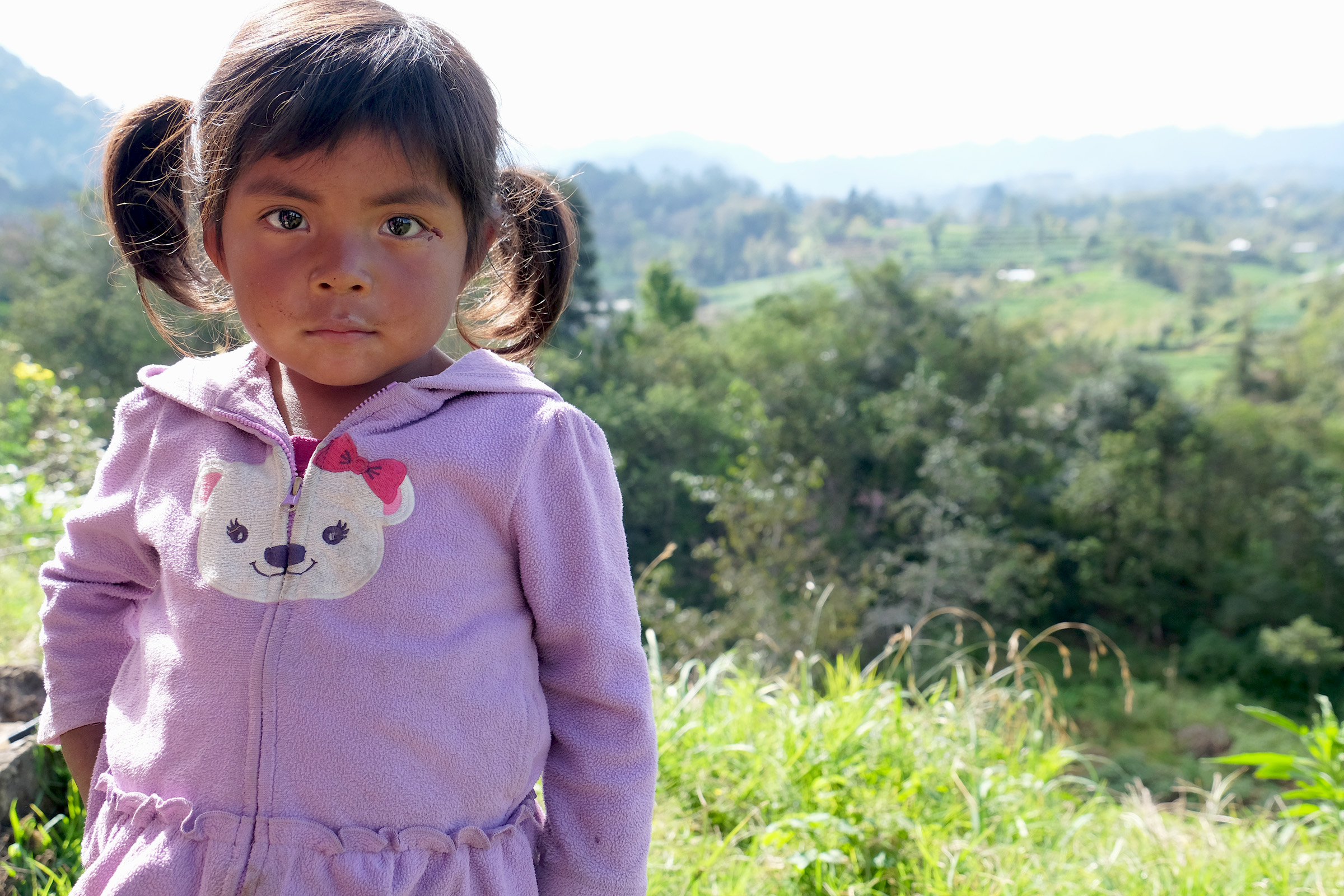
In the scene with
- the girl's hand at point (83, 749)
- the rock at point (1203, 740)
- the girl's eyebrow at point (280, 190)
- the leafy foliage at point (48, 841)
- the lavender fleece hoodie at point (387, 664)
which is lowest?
the rock at point (1203, 740)

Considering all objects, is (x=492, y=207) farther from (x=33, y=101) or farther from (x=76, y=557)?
(x=33, y=101)

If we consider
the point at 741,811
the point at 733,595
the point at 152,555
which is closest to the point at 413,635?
the point at 152,555

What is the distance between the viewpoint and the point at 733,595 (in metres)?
11.0

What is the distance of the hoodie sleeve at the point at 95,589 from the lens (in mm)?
819

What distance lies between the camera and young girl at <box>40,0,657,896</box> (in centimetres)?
69

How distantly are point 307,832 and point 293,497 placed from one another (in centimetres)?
23

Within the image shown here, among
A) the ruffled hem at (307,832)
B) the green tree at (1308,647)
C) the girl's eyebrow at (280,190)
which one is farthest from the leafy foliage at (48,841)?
the green tree at (1308,647)

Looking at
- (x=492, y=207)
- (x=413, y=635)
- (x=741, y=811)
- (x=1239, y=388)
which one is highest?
(x=492, y=207)

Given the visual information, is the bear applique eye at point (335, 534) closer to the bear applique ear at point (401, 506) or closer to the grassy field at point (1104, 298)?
the bear applique ear at point (401, 506)

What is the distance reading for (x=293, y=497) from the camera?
733 millimetres

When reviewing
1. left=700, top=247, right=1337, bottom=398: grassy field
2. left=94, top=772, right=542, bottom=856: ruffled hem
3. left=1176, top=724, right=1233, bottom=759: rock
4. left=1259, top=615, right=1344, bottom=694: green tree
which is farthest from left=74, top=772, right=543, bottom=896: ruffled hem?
left=700, top=247, right=1337, bottom=398: grassy field

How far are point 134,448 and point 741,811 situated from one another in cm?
116

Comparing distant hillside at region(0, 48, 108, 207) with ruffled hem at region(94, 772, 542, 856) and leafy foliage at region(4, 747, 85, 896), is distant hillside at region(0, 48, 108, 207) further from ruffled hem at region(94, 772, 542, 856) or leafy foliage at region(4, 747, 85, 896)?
ruffled hem at region(94, 772, 542, 856)

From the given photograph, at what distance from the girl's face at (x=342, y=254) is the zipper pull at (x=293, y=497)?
8 centimetres
